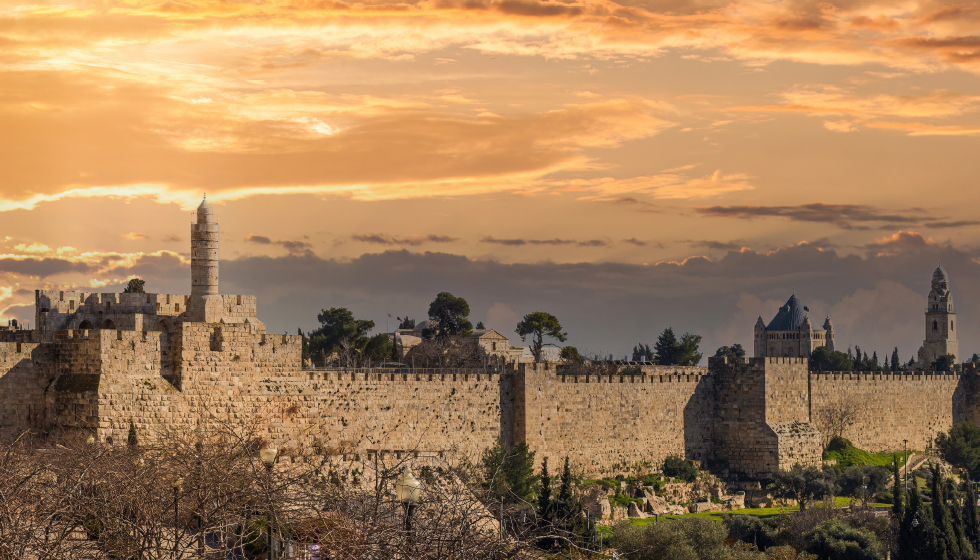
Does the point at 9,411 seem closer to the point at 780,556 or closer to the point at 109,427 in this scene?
the point at 109,427

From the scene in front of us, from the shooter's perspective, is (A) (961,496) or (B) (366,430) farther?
(A) (961,496)

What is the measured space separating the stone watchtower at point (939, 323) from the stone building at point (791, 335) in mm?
27968

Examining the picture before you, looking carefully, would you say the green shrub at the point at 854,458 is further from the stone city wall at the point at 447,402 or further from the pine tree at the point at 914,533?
the pine tree at the point at 914,533

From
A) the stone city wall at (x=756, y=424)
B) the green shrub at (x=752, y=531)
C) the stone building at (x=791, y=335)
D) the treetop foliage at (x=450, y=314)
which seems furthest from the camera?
the stone building at (x=791, y=335)

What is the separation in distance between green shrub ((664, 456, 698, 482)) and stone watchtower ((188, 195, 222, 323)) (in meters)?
18.3

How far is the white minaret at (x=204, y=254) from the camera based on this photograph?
155ft

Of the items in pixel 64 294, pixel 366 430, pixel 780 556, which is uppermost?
pixel 64 294

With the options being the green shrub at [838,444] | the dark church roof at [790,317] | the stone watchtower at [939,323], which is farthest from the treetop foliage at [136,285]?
the dark church roof at [790,317]

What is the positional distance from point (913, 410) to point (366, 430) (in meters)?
35.3

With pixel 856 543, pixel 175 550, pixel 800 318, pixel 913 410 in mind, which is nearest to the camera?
pixel 175 550

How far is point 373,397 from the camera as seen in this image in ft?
133

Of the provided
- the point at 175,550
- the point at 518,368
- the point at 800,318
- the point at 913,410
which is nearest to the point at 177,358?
the point at 518,368

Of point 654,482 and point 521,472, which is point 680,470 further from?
point 521,472

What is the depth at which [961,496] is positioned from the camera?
177 feet
